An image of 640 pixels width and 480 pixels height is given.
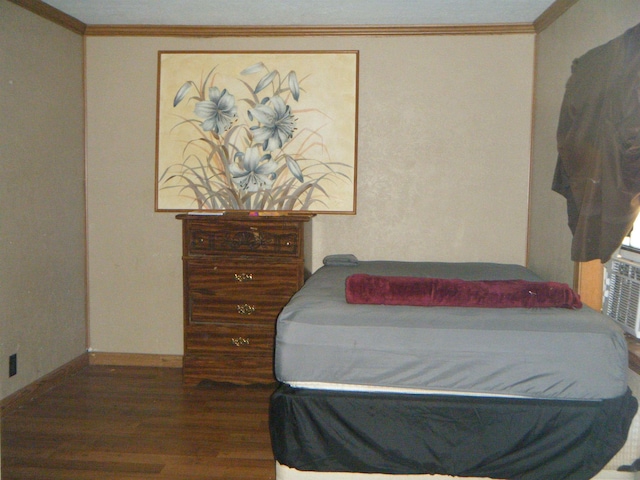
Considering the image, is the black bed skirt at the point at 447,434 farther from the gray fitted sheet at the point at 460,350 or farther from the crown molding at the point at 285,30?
the crown molding at the point at 285,30

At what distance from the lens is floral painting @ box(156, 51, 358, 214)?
3.70 metres

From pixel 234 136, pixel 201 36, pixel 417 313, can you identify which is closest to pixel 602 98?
pixel 417 313

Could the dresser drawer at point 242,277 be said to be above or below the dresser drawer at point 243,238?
below

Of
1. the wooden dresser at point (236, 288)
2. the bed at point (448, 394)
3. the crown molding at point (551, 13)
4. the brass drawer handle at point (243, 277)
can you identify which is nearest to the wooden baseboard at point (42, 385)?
the wooden dresser at point (236, 288)

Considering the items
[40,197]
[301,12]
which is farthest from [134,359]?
[301,12]

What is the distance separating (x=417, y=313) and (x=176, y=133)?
2294 millimetres

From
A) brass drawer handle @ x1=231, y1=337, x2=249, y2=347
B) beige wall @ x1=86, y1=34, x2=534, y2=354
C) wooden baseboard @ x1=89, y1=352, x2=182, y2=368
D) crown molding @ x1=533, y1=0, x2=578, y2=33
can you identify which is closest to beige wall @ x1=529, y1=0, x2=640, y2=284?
crown molding @ x1=533, y1=0, x2=578, y2=33

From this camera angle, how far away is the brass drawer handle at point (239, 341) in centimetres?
335

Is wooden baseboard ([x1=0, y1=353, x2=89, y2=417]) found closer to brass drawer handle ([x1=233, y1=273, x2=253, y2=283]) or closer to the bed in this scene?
brass drawer handle ([x1=233, y1=273, x2=253, y2=283])

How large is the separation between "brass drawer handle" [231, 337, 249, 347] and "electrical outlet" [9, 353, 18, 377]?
114 cm

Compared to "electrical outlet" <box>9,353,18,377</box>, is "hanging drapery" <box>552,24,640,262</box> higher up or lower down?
higher up

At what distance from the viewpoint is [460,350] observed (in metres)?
2.00

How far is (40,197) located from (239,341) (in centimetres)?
139

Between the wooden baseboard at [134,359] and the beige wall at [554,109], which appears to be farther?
the wooden baseboard at [134,359]
